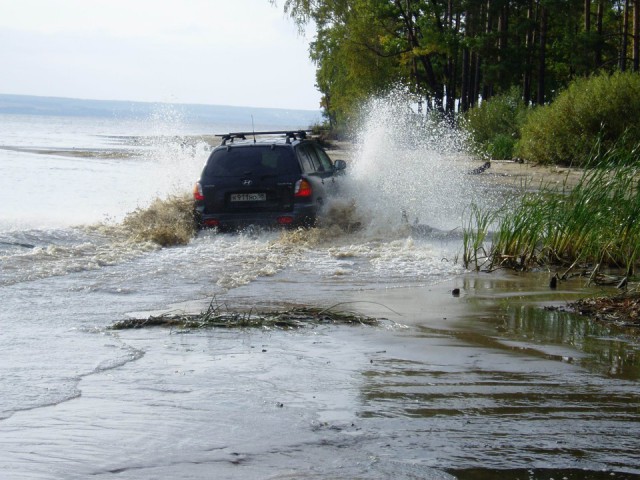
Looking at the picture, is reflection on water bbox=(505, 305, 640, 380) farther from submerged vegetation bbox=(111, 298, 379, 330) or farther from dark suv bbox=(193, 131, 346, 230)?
dark suv bbox=(193, 131, 346, 230)

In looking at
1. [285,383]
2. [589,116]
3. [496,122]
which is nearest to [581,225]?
[285,383]

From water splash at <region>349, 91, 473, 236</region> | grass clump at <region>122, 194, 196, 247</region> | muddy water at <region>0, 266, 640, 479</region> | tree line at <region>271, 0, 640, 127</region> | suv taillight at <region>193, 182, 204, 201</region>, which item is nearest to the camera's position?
muddy water at <region>0, 266, 640, 479</region>

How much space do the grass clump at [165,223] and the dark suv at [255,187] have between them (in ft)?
1.86

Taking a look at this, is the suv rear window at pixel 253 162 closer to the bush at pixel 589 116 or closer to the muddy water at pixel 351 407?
the muddy water at pixel 351 407

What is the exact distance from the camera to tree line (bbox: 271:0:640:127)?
48438 mm

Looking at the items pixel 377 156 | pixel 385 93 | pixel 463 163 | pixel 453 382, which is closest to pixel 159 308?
pixel 453 382

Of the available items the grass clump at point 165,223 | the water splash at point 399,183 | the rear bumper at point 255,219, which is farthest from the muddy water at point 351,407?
the water splash at point 399,183

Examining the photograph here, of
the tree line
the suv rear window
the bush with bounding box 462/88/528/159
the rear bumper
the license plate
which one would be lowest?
the rear bumper

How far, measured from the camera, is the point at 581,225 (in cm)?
1139

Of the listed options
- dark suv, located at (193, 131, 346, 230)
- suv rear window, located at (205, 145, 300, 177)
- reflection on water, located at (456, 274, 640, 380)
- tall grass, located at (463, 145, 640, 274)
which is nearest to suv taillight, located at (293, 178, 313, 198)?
dark suv, located at (193, 131, 346, 230)

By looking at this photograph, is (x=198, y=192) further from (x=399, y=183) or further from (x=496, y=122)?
(x=496, y=122)

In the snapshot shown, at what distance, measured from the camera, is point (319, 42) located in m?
59.2

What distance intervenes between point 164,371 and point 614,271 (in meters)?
6.48

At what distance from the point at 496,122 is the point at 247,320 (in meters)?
35.5
